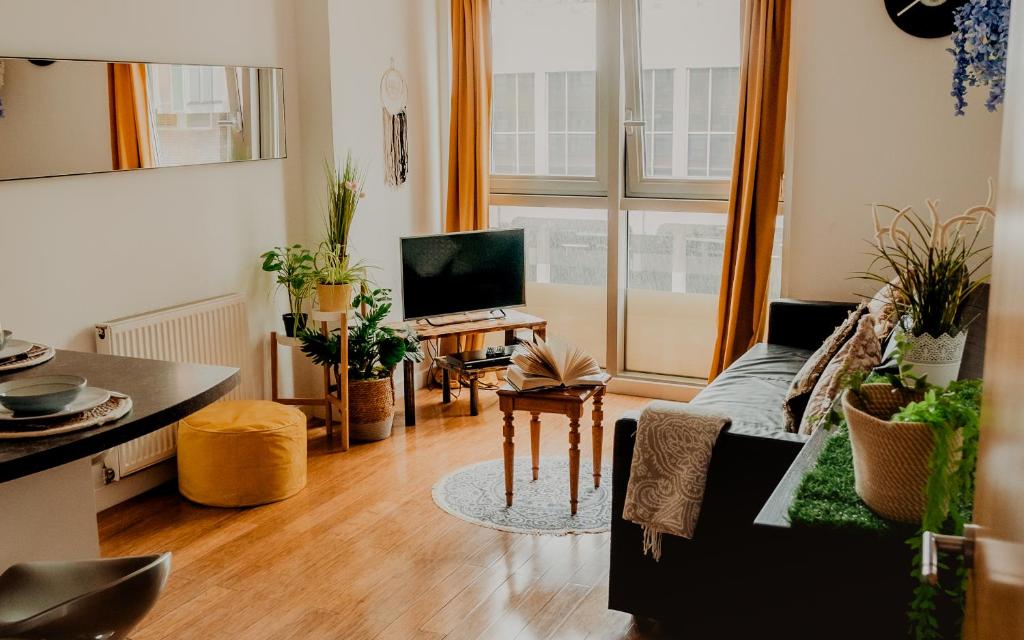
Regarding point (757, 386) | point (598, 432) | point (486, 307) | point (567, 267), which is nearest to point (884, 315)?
point (757, 386)

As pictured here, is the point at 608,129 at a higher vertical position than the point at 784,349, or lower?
higher

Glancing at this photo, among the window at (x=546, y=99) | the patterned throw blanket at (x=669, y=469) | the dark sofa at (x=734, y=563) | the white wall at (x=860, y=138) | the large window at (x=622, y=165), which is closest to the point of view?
the dark sofa at (x=734, y=563)

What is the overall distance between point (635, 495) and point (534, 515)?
1145mm

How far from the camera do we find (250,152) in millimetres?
4711

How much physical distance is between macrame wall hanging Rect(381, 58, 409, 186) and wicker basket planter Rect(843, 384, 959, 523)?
12.7 ft

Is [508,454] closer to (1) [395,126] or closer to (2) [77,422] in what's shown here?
(2) [77,422]

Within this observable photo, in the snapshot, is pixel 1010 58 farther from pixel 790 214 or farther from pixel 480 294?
pixel 480 294

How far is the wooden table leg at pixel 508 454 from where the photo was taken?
3.85 meters

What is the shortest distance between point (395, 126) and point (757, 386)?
2.52m

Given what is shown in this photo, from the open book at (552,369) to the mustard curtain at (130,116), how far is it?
172 cm

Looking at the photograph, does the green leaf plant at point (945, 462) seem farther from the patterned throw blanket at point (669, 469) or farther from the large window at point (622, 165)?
the large window at point (622, 165)

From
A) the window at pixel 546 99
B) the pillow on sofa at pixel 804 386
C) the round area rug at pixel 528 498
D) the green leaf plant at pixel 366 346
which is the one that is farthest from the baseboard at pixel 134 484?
the pillow on sofa at pixel 804 386

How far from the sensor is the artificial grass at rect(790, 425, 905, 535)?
5.97 ft

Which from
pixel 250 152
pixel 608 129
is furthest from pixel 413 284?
pixel 608 129
